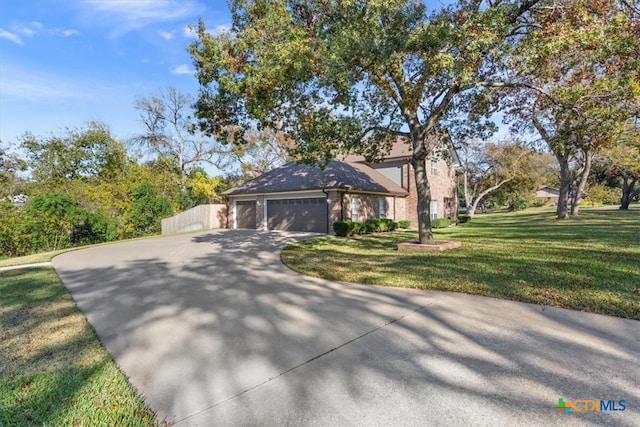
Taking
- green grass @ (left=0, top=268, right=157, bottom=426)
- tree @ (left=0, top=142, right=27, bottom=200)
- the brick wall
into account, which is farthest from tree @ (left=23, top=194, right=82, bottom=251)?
the brick wall

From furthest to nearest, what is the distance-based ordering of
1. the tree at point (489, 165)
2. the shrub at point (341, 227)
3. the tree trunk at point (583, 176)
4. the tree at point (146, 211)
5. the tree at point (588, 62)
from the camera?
1. the tree at point (489, 165)
2. the tree trunk at point (583, 176)
3. the tree at point (146, 211)
4. the shrub at point (341, 227)
5. the tree at point (588, 62)

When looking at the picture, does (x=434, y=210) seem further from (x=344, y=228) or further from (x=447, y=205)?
(x=344, y=228)

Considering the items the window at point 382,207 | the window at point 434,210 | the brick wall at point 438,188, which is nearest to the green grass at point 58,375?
the window at point 382,207

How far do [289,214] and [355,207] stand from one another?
3.86 m

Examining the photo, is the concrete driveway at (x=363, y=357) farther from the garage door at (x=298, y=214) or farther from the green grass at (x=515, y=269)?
the garage door at (x=298, y=214)

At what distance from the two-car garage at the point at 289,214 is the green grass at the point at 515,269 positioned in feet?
19.4

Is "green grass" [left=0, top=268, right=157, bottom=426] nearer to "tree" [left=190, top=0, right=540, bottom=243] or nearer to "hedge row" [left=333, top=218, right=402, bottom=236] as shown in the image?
"tree" [left=190, top=0, right=540, bottom=243]

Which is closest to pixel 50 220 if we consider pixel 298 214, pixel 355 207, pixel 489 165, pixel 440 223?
pixel 298 214

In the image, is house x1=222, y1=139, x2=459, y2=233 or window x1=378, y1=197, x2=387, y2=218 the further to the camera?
window x1=378, y1=197, x2=387, y2=218

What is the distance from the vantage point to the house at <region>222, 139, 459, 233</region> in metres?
17.5

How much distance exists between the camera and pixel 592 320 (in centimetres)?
423

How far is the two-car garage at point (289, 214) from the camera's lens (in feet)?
58.1

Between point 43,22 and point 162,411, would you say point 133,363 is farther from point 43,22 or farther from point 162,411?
point 43,22

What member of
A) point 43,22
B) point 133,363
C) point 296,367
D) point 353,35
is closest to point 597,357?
point 296,367
